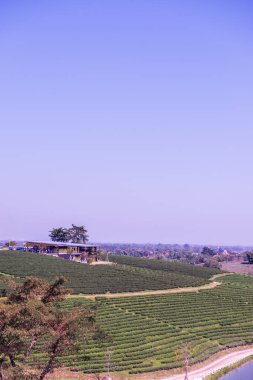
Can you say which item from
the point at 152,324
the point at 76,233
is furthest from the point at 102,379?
the point at 76,233

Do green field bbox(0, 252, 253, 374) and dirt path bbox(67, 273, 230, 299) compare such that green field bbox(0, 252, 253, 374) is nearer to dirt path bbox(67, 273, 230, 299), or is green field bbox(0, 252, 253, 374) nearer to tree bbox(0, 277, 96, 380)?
dirt path bbox(67, 273, 230, 299)

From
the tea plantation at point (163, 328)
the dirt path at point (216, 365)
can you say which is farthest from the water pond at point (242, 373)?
the tea plantation at point (163, 328)

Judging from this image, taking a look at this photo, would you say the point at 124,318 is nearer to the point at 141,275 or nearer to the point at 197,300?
the point at 197,300

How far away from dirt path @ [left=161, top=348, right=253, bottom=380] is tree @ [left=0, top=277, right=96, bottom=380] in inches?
761

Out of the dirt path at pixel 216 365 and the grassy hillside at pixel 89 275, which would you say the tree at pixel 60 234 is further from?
the dirt path at pixel 216 365

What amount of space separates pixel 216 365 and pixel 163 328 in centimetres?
1068

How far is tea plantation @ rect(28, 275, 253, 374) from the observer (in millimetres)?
45881

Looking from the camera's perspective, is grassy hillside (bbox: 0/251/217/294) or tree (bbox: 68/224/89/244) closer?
grassy hillside (bbox: 0/251/217/294)

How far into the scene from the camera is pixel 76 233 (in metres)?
150

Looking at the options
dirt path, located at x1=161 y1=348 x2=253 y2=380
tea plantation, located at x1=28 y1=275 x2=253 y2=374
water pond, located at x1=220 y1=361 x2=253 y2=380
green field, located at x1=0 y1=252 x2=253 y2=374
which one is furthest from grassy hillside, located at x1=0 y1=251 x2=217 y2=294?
water pond, located at x1=220 y1=361 x2=253 y2=380

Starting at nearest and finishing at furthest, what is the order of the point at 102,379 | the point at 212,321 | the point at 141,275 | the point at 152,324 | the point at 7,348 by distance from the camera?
the point at 7,348, the point at 102,379, the point at 152,324, the point at 212,321, the point at 141,275

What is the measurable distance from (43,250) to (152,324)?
72.3 m

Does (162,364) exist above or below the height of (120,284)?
below

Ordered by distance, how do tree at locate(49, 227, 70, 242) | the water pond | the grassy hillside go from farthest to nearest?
tree at locate(49, 227, 70, 242) → the grassy hillside → the water pond
